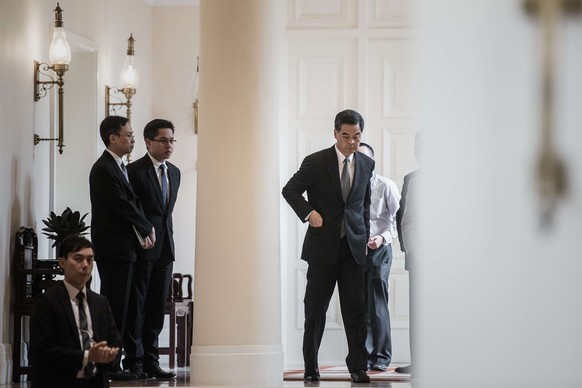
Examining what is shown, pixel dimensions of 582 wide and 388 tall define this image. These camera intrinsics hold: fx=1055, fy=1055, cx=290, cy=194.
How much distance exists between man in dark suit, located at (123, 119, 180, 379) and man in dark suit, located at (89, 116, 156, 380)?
150 millimetres

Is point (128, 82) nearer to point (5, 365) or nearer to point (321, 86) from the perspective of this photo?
point (321, 86)

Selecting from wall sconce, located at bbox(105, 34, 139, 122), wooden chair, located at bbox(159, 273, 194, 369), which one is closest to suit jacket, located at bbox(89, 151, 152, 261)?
wooden chair, located at bbox(159, 273, 194, 369)

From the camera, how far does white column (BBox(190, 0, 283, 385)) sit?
19.0 ft

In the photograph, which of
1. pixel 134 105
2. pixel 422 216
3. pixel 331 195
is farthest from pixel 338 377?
pixel 422 216

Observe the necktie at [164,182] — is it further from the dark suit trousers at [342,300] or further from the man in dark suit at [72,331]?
the man in dark suit at [72,331]

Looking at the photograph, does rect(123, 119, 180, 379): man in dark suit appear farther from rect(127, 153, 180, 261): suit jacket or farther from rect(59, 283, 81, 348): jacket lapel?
rect(59, 283, 81, 348): jacket lapel

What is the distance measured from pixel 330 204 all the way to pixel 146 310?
4.69ft

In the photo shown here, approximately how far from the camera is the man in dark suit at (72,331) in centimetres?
426

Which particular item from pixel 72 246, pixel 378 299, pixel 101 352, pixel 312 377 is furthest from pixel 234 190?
pixel 378 299

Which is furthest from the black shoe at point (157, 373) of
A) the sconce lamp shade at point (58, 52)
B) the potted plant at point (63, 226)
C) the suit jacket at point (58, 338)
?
the sconce lamp shade at point (58, 52)

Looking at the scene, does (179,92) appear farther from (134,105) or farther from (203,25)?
(203,25)

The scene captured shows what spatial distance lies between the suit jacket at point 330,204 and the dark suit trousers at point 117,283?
1.09 meters

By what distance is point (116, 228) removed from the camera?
6.38 m

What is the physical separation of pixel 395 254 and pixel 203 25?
10.3 ft
